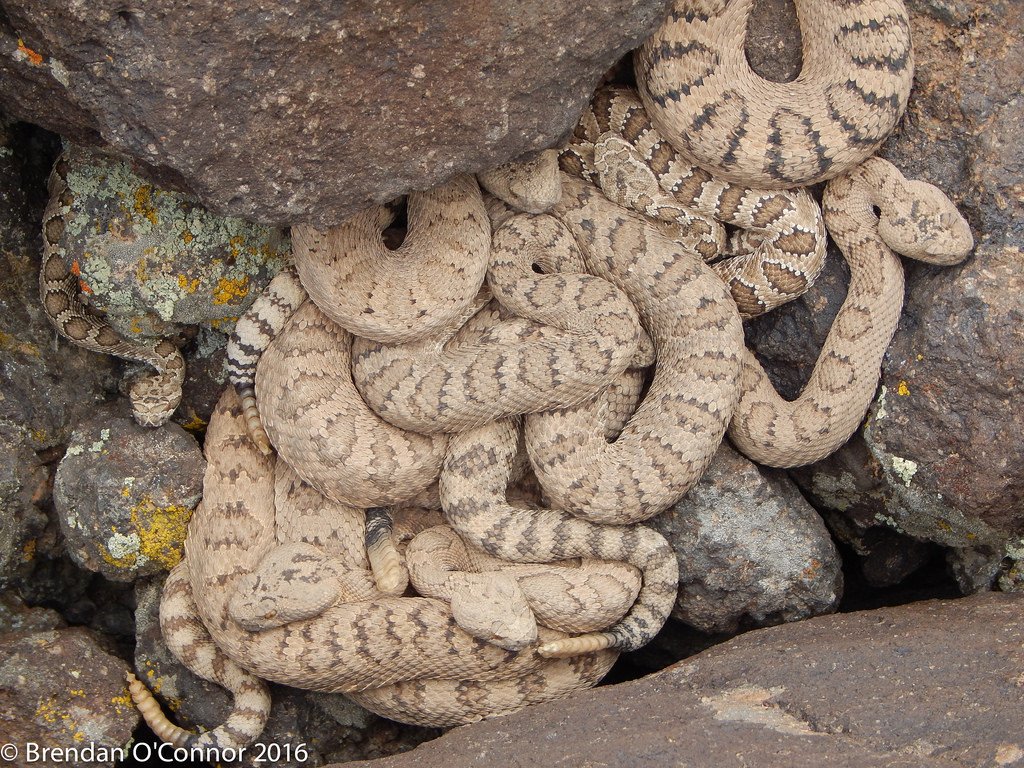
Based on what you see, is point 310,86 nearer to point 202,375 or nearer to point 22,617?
point 202,375

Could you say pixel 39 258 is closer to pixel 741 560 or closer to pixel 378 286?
pixel 378 286

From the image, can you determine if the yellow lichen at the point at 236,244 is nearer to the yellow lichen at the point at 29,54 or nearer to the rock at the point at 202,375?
the rock at the point at 202,375

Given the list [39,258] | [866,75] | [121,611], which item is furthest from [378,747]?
[866,75]

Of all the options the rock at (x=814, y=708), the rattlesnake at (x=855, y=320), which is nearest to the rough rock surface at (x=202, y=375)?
the rock at (x=814, y=708)

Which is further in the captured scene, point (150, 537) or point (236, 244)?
point (150, 537)

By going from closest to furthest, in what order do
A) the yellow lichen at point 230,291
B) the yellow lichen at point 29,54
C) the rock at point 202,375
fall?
the yellow lichen at point 29,54
the yellow lichen at point 230,291
the rock at point 202,375

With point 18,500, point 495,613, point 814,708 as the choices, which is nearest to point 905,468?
point 814,708
